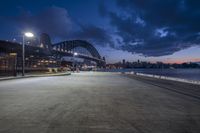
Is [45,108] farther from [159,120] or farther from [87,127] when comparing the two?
[159,120]

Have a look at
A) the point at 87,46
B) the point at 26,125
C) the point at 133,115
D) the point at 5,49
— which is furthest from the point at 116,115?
the point at 87,46

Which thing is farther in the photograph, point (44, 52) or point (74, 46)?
point (74, 46)

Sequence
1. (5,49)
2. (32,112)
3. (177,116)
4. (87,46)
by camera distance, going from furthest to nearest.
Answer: (87,46)
(5,49)
(32,112)
(177,116)

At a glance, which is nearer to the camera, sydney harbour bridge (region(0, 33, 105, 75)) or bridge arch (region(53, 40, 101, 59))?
sydney harbour bridge (region(0, 33, 105, 75))

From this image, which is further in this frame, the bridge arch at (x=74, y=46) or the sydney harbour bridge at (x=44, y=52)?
the bridge arch at (x=74, y=46)

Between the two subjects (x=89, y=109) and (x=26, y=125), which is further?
(x=89, y=109)

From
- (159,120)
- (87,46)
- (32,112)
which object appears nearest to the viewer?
(159,120)

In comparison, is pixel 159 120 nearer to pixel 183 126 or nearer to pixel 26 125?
pixel 183 126

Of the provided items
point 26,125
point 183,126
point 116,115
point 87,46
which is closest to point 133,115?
point 116,115

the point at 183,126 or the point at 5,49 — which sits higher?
the point at 5,49

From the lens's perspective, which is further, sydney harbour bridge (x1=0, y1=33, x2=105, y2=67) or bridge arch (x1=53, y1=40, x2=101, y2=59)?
bridge arch (x1=53, y1=40, x2=101, y2=59)

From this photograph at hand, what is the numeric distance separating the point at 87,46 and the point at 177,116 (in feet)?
528

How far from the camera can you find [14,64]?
34000mm

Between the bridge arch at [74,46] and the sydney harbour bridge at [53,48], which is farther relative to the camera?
the bridge arch at [74,46]
